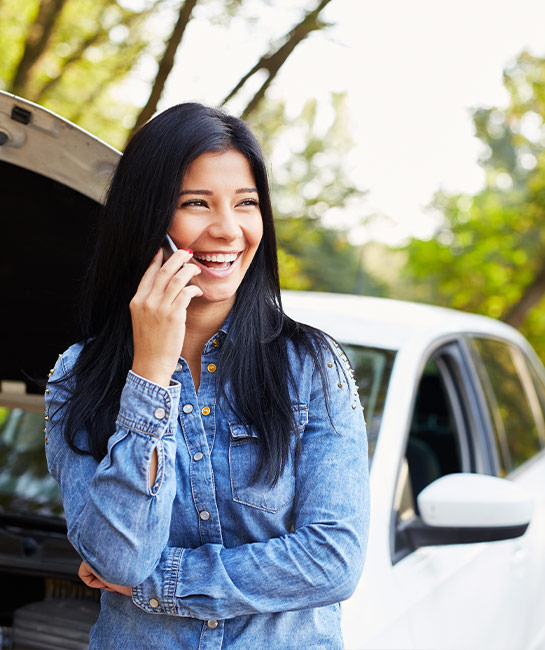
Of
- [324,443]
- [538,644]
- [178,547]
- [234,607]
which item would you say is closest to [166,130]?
[324,443]

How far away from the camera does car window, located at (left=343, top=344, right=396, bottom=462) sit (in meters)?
2.38

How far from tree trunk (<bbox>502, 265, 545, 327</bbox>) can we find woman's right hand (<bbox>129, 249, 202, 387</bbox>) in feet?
33.2

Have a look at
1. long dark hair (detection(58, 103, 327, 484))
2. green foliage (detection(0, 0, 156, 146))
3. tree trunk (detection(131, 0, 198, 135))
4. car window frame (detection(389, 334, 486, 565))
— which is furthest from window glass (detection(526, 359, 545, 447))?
green foliage (detection(0, 0, 156, 146))

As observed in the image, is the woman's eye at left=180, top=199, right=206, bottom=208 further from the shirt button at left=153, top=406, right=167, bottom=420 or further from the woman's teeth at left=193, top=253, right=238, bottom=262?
the shirt button at left=153, top=406, right=167, bottom=420

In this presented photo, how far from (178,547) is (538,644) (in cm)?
217

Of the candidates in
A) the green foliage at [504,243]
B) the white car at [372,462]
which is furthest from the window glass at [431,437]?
the green foliage at [504,243]

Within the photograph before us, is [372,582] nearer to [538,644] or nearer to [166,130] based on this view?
[166,130]

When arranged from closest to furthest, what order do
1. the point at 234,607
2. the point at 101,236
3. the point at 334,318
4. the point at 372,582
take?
the point at 234,607, the point at 101,236, the point at 372,582, the point at 334,318

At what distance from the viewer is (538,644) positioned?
3.10 m

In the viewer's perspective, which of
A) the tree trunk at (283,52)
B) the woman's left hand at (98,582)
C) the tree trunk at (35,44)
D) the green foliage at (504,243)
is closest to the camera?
the woman's left hand at (98,582)

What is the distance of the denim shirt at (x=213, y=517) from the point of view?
1375 mm

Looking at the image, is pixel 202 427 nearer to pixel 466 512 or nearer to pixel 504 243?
pixel 466 512

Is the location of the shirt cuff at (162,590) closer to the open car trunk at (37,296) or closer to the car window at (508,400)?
the open car trunk at (37,296)

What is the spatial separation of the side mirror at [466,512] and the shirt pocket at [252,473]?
0.74 m
